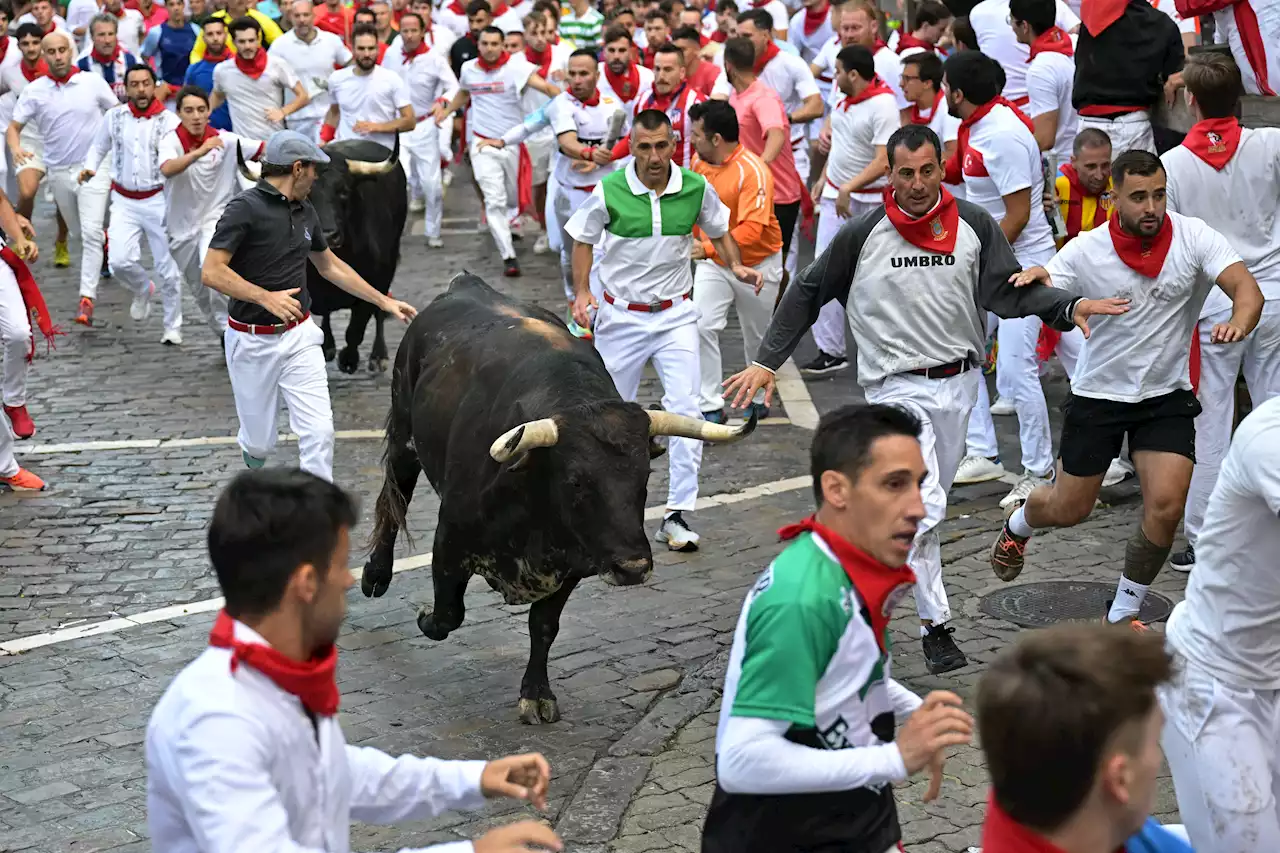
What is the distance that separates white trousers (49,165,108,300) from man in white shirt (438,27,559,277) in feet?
12.2

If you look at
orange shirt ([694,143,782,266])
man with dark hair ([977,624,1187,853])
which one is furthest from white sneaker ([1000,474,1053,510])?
man with dark hair ([977,624,1187,853])

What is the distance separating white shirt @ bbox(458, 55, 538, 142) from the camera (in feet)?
60.8

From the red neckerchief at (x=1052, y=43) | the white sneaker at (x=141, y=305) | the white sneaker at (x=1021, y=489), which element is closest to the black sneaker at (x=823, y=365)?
the red neckerchief at (x=1052, y=43)

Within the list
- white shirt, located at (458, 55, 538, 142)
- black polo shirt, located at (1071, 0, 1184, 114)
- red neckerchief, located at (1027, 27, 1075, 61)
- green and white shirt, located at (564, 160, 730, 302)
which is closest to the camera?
green and white shirt, located at (564, 160, 730, 302)

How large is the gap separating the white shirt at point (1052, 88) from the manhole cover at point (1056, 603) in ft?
12.6

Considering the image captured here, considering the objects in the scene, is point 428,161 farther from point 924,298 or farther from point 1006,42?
point 924,298

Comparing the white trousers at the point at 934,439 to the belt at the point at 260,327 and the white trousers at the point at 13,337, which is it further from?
the white trousers at the point at 13,337

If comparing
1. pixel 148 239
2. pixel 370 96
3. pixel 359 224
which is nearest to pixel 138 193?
pixel 148 239

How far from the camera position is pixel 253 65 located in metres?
17.7

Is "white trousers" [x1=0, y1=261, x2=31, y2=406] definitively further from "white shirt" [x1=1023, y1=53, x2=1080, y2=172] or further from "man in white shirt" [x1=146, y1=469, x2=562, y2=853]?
"man in white shirt" [x1=146, y1=469, x2=562, y2=853]

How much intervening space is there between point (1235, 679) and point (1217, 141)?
190 inches

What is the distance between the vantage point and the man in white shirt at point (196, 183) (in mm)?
14023

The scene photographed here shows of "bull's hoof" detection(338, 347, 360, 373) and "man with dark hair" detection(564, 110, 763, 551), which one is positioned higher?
"man with dark hair" detection(564, 110, 763, 551)

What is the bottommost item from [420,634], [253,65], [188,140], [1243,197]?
[420,634]
